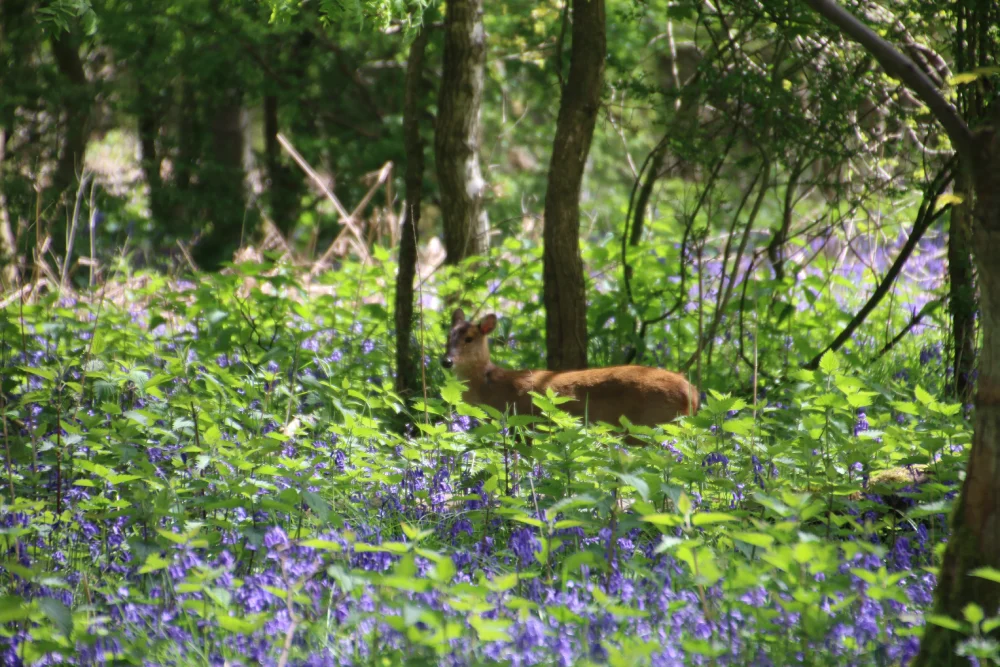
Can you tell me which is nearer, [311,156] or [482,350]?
[482,350]

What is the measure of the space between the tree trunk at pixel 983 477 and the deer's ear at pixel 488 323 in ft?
13.4

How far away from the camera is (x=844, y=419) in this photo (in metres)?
4.70

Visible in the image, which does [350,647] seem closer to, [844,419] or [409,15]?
[844,419]

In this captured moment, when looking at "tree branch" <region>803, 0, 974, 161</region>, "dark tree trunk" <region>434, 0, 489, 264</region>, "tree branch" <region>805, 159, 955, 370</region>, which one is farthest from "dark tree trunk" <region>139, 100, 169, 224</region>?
"tree branch" <region>803, 0, 974, 161</region>

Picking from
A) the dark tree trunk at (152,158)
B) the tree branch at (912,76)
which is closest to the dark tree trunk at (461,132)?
the tree branch at (912,76)

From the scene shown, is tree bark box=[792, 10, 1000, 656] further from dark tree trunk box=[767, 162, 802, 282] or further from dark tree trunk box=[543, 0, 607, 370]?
dark tree trunk box=[767, 162, 802, 282]

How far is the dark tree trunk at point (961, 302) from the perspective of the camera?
5664 millimetres

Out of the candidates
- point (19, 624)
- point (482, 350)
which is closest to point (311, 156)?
point (482, 350)

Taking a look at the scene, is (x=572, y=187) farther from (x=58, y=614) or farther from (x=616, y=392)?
(x=58, y=614)

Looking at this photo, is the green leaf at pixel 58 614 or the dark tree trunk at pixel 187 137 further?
the dark tree trunk at pixel 187 137

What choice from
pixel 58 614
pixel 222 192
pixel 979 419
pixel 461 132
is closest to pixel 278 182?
pixel 222 192

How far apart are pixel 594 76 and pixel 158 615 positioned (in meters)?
4.13

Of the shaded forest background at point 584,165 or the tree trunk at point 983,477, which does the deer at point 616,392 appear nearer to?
the shaded forest background at point 584,165

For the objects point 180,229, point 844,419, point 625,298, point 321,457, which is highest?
→ point 180,229
